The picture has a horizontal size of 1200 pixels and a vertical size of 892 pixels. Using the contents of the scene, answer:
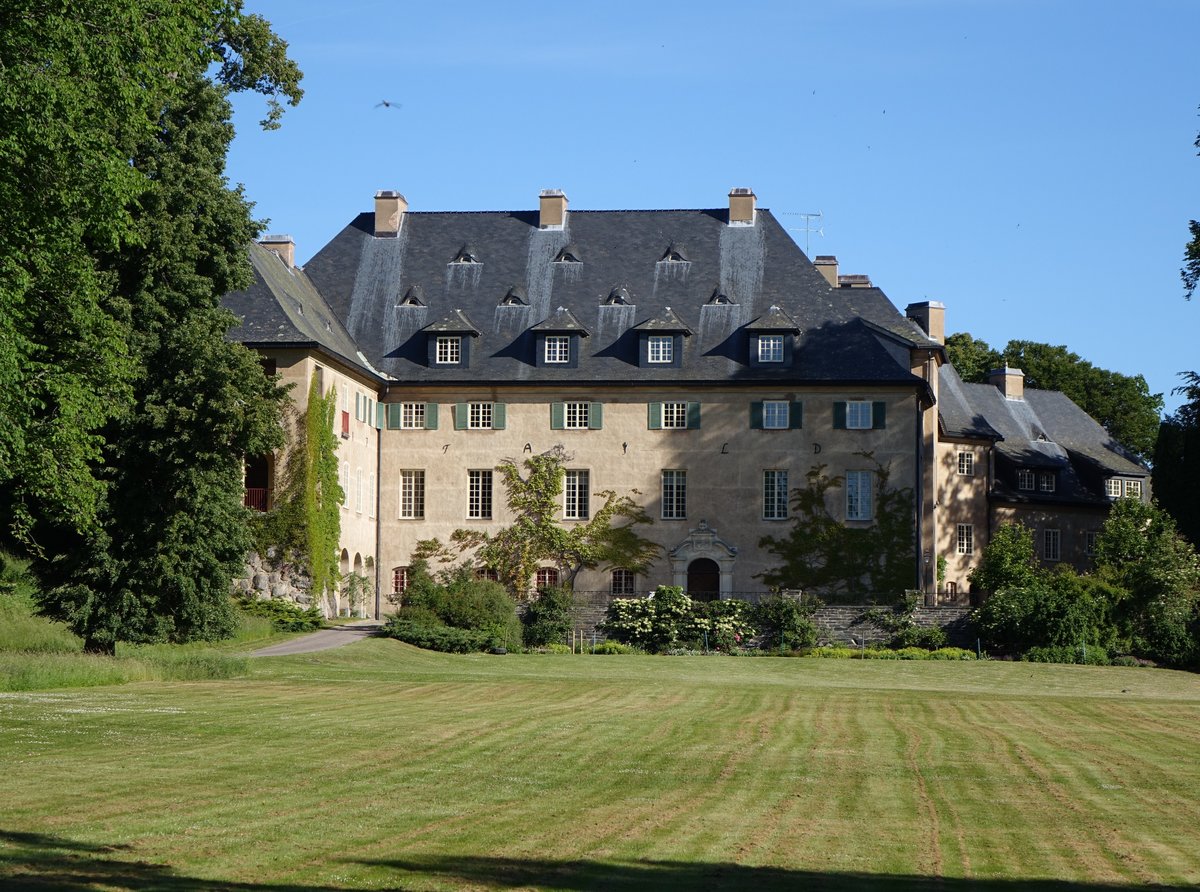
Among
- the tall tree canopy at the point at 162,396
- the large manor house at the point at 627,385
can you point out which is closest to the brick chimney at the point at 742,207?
the large manor house at the point at 627,385

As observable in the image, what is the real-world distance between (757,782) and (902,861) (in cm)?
505

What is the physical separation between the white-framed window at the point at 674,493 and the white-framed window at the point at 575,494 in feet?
8.65

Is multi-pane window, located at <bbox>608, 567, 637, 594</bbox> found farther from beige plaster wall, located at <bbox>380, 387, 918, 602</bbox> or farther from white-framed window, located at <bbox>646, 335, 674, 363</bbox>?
white-framed window, located at <bbox>646, 335, 674, 363</bbox>

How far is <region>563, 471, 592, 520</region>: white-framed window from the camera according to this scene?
5759cm

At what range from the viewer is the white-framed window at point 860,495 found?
56.4 m

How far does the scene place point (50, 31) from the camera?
23797 millimetres

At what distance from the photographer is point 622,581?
57.4 metres

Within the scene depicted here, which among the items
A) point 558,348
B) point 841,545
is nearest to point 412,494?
point 558,348

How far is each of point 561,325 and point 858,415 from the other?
34.8 ft

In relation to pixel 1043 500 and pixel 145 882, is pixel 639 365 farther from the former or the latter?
pixel 145 882

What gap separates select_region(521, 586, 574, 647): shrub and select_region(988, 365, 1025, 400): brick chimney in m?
33.7

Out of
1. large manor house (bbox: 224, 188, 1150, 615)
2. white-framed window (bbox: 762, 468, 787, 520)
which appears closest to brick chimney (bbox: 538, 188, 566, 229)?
large manor house (bbox: 224, 188, 1150, 615)

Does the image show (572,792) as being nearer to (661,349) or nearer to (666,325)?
(666,325)

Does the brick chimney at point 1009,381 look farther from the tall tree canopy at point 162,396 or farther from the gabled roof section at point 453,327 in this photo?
the tall tree canopy at point 162,396
